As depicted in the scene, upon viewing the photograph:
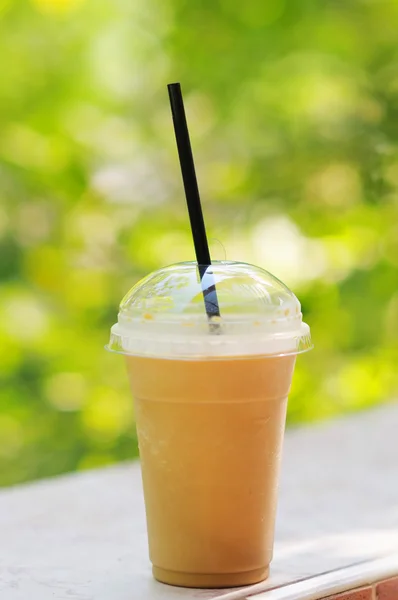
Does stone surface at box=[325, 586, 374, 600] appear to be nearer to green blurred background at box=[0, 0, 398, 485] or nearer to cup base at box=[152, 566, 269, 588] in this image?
→ cup base at box=[152, 566, 269, 588]

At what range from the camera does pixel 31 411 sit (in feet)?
9.57

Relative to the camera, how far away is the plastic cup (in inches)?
37.0

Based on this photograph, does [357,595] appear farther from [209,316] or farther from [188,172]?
[188,172]

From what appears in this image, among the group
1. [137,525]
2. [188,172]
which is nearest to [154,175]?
[137,525]

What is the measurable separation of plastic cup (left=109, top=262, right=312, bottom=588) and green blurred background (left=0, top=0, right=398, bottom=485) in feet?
6.31

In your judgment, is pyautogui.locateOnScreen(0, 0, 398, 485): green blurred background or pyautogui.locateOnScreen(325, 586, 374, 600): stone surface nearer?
pyautogui.locateOnScreen(325, 586, 374, 600): stone surface

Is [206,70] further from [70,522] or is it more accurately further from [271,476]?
[271,476]

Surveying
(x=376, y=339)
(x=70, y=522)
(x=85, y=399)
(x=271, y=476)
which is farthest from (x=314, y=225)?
(x=271, y=476)

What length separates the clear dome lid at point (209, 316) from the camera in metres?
0.94

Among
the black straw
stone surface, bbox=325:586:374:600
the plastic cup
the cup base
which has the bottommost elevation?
stone surface, bbox=325:586:374:600

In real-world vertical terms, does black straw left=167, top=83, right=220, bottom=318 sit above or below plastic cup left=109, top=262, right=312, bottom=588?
above

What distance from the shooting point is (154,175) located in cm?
297

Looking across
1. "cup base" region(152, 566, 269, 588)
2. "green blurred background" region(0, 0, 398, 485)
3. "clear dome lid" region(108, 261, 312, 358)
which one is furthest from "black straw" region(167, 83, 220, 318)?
"green blurred background" region(0, 0, 398, 485)

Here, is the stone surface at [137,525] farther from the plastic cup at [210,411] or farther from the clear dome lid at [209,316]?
the clear dome lid at [209,316]
